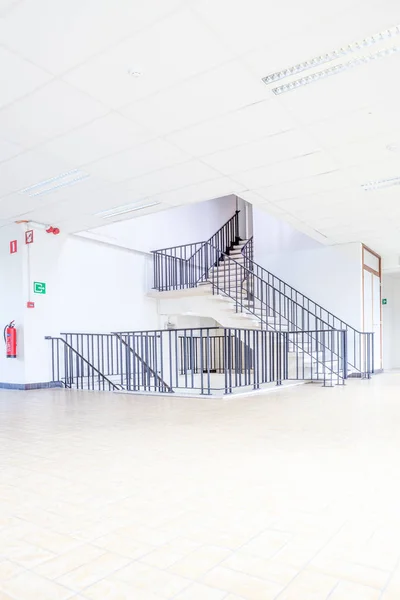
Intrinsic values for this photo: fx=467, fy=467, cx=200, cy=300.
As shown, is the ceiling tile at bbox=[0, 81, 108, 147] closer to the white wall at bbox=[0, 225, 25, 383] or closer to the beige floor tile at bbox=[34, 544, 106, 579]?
the beige floor tile at bbox=[34, 544, 106, 579]

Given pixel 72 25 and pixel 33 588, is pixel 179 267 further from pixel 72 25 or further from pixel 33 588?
pixel 33 588

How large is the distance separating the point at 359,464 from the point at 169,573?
6.46 feet

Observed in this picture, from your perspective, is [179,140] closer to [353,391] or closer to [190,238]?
[353,391]

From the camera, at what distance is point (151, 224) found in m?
12.4

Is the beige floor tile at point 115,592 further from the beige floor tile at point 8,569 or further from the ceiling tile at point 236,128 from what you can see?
the ceiling tile at point 236,128

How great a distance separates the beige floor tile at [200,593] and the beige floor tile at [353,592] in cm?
40

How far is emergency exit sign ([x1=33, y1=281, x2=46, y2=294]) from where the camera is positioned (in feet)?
29.5

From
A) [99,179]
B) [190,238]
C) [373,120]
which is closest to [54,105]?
[99,179]

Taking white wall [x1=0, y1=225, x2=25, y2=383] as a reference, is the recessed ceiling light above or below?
above

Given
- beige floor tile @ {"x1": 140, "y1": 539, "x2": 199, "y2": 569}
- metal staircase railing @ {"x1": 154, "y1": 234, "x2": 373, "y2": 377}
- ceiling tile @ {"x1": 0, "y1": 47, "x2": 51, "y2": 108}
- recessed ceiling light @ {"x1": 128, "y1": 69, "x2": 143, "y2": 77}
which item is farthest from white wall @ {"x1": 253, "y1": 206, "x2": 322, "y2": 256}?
beige floor tile @ {"x1": 140, "y1": 539, "x2": 199, "y2": 569}

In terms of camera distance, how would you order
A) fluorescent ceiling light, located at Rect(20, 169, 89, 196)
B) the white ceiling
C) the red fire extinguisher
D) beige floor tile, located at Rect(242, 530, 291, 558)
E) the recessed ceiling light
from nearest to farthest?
beige floor tile, located at Rect(242, 530, 291, 558) → the white ceiling → the recessed ceiling light → fluorescent ceiling light, located at Rect(20, 169, 89, 196) → the red fire extinguisher

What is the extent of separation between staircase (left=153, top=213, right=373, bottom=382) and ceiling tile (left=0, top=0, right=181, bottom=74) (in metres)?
7.18

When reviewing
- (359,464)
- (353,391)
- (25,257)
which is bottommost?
(353,391)

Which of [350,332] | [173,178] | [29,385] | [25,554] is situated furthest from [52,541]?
[350,332]
